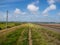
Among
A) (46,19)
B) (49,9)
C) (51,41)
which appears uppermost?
(49,9)

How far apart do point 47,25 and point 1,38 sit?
83 cm

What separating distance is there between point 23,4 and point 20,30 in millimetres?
461

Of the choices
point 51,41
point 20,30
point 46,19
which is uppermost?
point 46,19

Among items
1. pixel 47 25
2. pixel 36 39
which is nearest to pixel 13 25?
pixel 36 39

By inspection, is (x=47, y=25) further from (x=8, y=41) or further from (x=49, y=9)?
(x=8, y=41)

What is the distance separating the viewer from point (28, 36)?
2092 mm

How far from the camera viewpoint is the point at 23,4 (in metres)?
2.10

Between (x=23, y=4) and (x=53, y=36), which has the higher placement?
(x=23, y=4)

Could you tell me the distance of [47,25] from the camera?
2.11 metres

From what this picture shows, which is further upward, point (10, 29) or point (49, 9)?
point (49, 9)

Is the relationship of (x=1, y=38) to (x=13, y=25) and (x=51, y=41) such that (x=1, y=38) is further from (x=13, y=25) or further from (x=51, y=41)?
(x=51, y=41)

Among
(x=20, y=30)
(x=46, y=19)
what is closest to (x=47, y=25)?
(x=46, y=19)

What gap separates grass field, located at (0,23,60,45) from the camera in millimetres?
2023

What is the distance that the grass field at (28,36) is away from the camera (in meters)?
2.02
